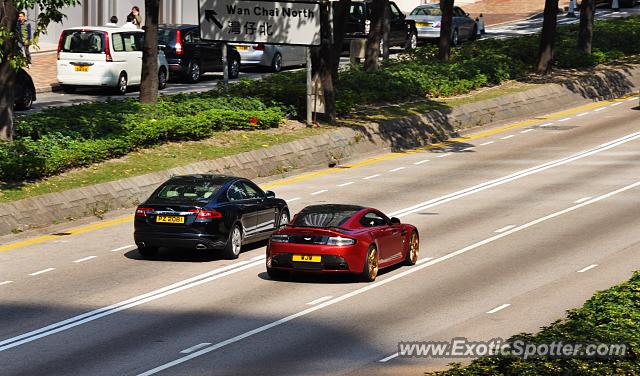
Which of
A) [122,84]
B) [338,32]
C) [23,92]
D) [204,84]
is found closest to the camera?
[23,92]

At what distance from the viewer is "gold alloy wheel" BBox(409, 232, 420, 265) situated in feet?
79.8

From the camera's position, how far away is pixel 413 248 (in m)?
24.5

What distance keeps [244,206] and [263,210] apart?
0.81m

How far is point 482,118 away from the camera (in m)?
42.6

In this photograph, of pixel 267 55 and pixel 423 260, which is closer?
pixel 423 260

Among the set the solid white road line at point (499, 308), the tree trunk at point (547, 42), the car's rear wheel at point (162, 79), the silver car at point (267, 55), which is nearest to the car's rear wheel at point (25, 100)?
the car's rear wheel at point (162, 79)

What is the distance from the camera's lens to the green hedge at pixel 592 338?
1263 centimetres

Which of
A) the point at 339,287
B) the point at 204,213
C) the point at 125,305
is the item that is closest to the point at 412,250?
the point at 339,287

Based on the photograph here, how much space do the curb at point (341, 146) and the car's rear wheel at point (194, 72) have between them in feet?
34.3

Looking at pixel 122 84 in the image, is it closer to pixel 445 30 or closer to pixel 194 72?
pixel 194 72

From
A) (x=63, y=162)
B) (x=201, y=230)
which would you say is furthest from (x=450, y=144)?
(x=201, y=230)

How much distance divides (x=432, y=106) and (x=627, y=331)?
27590 millimetres

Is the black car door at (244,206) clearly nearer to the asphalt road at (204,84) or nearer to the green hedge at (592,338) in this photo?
the green hedge at (592,338)

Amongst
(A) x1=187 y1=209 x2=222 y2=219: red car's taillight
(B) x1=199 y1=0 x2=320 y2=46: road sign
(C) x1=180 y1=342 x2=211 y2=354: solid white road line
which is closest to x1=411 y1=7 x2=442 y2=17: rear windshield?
(B) x1=199 y1=0 x2=320 y2=46: road sign
